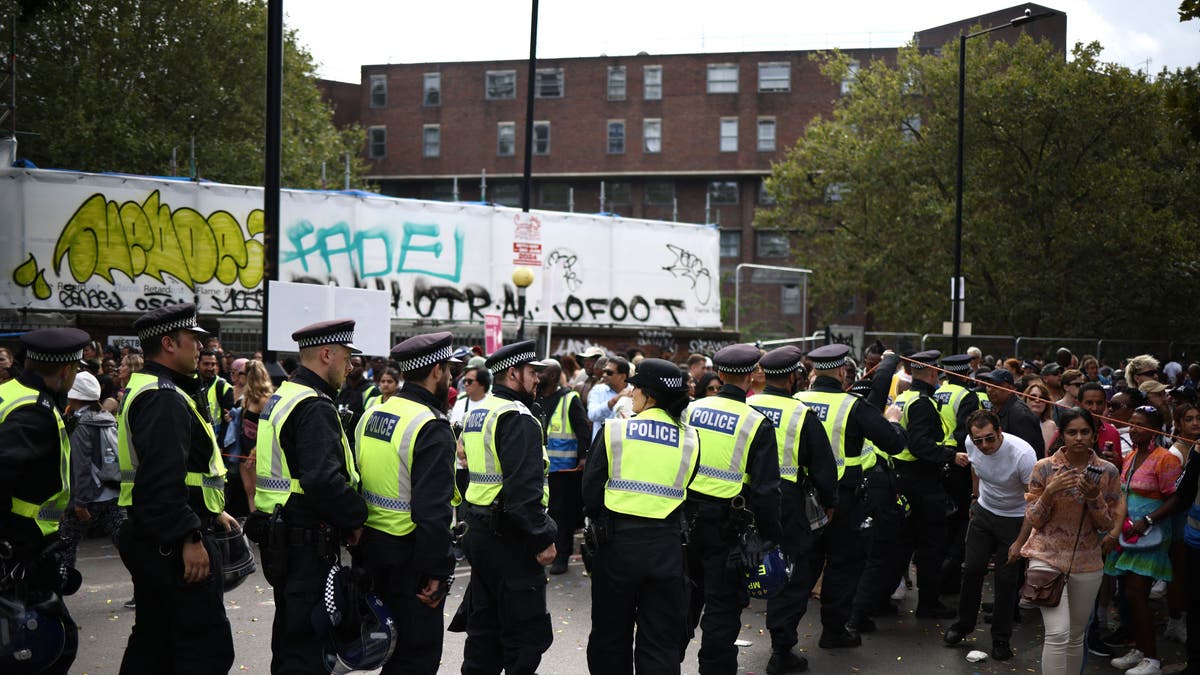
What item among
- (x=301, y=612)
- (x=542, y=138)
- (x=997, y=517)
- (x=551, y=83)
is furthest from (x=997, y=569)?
(x=551, y=83)

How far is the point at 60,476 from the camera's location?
5648 mm

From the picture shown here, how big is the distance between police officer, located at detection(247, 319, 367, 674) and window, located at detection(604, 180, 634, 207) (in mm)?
50197

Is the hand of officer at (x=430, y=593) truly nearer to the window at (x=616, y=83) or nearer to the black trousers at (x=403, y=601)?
the black trousers at (x=403, y=601)

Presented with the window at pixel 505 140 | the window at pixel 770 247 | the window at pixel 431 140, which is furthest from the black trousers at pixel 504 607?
the window at pixel 431 140

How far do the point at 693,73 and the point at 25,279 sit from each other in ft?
125

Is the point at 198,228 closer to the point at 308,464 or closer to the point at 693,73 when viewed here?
the point at 308,464

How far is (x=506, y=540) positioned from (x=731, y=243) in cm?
5023

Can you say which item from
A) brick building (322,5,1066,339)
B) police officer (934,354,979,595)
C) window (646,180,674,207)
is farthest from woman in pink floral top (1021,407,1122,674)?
window (646,180,674,207)

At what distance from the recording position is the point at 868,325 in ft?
171

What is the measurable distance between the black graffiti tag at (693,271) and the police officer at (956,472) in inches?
789

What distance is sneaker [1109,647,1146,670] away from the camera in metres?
7.71

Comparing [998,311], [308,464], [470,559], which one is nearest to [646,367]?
[470,559]

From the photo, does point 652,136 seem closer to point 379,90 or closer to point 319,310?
point 379,90

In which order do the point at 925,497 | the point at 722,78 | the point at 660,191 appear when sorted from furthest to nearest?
the point at 660,191 → the point at 722,78 → the point at 925,497
